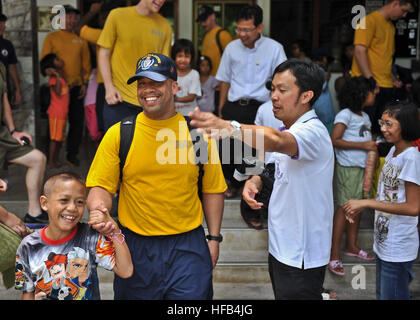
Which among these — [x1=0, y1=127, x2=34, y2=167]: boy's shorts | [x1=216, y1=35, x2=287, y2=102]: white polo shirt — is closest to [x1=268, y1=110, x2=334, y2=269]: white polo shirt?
[x1=216, y1=35, x2=287, y2=102]: white polo shirt

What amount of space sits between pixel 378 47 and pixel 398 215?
2.71 m

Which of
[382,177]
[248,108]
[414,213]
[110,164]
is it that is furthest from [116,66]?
[414,213]

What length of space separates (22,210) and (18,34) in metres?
2.12

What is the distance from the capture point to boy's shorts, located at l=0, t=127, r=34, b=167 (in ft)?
14.2

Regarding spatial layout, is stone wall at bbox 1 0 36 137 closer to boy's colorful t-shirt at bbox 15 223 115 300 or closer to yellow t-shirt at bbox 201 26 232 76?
yellow t-shirt at bbox 201 26 232 76

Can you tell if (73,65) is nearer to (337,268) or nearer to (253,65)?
(253,65)

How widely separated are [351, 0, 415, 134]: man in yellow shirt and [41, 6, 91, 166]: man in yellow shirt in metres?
3.47

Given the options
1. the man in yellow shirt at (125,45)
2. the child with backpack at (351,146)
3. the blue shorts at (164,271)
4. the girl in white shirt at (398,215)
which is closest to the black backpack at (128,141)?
→ the blue shorts at (164,271)

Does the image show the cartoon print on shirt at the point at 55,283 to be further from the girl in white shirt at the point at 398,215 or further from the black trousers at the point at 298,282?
the girl in white shirt at the point at 398,215

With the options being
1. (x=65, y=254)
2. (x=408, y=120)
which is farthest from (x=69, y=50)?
(x=65, y=254)

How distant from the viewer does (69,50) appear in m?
6.75

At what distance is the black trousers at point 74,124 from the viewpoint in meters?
6.89

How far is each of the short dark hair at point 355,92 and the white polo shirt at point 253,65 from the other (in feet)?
2.11
